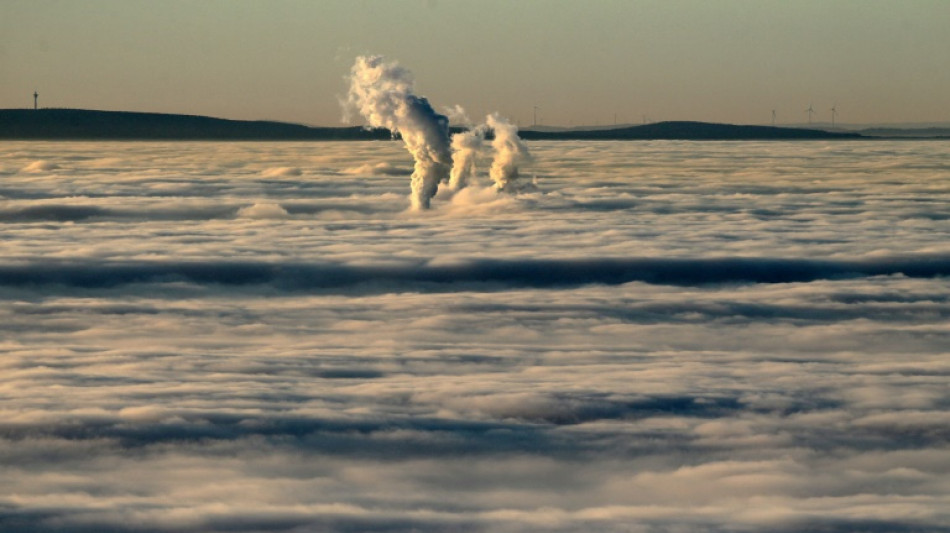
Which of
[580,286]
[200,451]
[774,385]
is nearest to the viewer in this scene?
[200,451]

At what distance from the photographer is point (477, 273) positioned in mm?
79438

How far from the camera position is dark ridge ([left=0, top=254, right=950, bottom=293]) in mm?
76125

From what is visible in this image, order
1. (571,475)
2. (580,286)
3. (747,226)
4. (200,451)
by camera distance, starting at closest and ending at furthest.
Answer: (571,475), (200,451), (580,286), (747,226)

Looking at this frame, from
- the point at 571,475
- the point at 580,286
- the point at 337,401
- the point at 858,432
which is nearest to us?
the point at 571,475

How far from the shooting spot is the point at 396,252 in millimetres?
89875

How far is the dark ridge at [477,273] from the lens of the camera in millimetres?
76125

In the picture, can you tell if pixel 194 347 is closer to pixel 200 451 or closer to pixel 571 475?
pixel 200 451

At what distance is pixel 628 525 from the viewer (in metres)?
21.7

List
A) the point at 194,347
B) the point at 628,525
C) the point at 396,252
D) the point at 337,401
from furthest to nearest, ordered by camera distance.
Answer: the point at 396,252 < the point at 194,347 < the point at 337,401 < the point at 628,525

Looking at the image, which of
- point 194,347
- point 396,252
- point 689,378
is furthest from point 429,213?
point 689,378

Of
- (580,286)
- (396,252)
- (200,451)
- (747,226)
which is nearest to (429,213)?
(747,226)

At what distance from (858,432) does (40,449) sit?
58.1 feet

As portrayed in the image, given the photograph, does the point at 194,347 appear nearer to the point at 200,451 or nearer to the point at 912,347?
the point at 200,451

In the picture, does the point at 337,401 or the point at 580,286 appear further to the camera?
the point at 580,286
